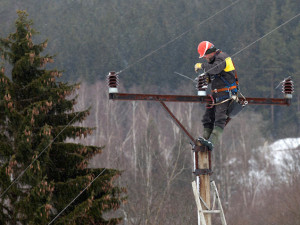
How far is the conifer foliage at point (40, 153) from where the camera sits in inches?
629

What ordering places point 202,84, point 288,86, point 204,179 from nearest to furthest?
1. point 204,179
2. point 202,84
3. point 288,86

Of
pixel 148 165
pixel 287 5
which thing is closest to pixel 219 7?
pixel 287 5

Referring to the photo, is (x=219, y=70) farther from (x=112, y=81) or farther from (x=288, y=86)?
(x=288, y=86)

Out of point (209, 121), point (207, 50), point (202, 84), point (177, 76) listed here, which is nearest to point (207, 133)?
point (209, 121)

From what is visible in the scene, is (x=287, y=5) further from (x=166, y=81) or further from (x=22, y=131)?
(x=22, y=131)

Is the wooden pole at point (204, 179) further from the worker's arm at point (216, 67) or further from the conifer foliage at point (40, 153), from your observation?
the conifer foliage at point (40, 153)

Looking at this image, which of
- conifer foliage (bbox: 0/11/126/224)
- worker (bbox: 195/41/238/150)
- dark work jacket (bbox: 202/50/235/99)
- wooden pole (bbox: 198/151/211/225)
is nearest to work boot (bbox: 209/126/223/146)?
worker (bbox: 195/41/238/150)

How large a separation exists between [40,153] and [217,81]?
452cm

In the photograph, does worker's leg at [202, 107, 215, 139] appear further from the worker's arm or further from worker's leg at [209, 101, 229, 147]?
the worker's arm

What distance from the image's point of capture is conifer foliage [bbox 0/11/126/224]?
52.4ft

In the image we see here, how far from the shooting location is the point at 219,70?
1337 centimetres

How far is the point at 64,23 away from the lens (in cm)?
8975

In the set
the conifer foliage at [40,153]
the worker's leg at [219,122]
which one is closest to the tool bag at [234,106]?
the worker's leg at [219,122]

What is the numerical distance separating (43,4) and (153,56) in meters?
19.9
